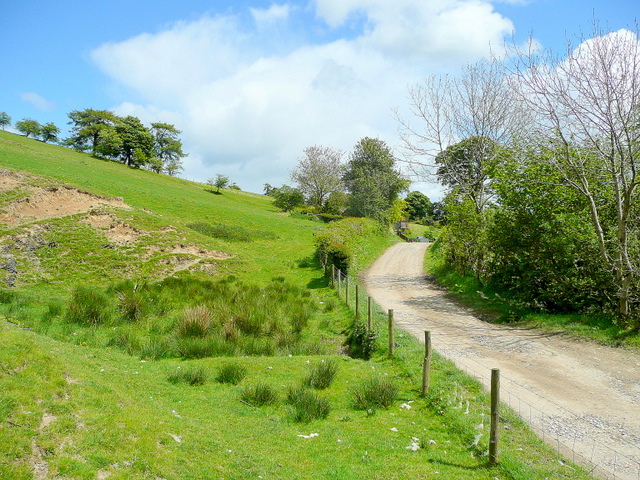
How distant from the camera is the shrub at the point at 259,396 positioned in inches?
338

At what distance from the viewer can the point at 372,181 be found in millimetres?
51188

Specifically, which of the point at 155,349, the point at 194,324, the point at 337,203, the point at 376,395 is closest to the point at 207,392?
the point at 155,349

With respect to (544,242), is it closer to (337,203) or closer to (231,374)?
(231,374)

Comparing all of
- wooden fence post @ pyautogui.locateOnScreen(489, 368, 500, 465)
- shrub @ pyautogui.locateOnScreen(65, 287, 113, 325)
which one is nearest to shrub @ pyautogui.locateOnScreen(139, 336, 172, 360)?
shrub @ pyautogui.locateOnScreen(65, 287, 113, 325)

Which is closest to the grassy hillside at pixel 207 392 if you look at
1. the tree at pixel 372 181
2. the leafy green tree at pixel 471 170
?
the leafy green tree at pixel 471 170

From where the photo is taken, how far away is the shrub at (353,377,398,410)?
844 cm

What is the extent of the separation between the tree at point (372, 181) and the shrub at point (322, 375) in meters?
38.7

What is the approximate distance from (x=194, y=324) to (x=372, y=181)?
4066cm

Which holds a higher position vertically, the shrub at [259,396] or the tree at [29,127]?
the tree at [29,127]

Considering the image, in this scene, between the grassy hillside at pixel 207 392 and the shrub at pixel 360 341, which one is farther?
the shrub at pixel 360 341

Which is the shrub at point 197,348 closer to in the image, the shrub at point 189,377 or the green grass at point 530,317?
the shrub at point 189,377

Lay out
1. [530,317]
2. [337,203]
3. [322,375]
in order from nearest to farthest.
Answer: [322,375] < [530,317] < [337,203]

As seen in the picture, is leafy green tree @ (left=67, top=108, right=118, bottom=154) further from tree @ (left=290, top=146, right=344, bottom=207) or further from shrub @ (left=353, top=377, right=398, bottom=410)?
shrub @ (left=353, top=377, right=398, bottom=410)

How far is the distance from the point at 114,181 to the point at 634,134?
4673cm
